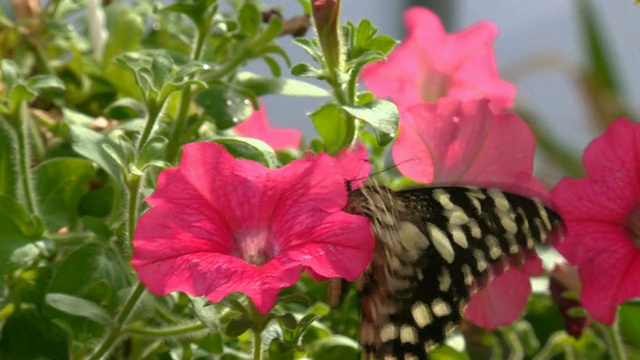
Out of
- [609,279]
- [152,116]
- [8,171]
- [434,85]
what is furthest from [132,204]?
[434,85]

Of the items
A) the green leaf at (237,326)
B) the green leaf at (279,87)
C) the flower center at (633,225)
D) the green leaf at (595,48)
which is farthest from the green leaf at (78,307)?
the green leaf at (595,48)

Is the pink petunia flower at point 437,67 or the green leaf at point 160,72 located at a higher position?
the green leaf at point 160,72

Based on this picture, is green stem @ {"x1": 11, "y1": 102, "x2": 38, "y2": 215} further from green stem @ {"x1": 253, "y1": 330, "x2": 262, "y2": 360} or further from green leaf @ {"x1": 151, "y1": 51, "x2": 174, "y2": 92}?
green stem @ {"x1": 253, "y1": 330, "x2": 262, "y2": 360}

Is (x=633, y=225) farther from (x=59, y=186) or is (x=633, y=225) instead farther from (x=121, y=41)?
(x=121, y=41)

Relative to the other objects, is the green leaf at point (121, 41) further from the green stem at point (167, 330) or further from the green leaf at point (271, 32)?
the green stem at point (167, 330)

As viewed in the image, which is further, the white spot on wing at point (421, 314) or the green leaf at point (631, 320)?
the green leaf at point (631, 320)

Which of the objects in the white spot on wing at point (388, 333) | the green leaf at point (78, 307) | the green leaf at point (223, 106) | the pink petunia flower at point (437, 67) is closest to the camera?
the white spot on wing at point (388, 333)
